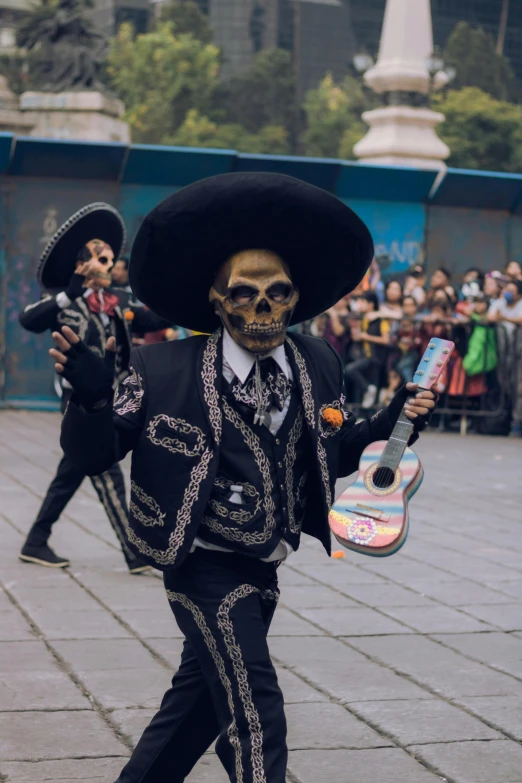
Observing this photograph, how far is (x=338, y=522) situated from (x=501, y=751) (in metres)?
1.43

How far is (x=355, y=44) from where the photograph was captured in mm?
122812

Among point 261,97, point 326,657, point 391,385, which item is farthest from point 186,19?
point 326,657

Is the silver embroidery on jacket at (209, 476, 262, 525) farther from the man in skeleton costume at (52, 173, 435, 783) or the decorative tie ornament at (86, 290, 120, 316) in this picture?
the decorative tie ornament at (86, 290, 120, 316)

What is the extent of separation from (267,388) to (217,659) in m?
0.70

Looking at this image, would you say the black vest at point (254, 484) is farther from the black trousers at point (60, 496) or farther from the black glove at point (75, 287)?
the black trousers at point (60, 496)

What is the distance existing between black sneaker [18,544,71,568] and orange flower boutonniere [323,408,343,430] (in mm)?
4056

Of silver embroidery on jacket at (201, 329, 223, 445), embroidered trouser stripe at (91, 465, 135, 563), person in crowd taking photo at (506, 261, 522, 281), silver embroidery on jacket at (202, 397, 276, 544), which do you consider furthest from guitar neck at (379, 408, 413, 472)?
person in crowd taking photo at (506, 261, 522, 281)

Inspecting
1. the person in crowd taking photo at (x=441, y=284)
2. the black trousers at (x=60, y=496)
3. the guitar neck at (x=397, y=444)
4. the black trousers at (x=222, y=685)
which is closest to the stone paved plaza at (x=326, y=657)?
the black trousers at (x=60, y=496)

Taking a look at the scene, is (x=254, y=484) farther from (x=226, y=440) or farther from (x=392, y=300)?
(x=392, y=300)

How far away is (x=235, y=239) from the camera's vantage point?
3385mm

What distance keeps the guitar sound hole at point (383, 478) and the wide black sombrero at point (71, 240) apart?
3048 millimetres

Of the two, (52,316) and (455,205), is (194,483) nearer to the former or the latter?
(52,316)

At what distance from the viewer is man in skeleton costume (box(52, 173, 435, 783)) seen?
10.5 ft

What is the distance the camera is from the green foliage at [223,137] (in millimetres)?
74312
